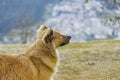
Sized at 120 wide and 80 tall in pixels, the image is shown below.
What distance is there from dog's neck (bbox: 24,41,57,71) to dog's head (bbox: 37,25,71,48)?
0.16 m

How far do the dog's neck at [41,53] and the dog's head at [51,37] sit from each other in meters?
0.16

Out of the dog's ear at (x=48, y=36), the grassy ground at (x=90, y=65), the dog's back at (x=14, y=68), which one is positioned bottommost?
the grassy ground at (x=90, y=65)

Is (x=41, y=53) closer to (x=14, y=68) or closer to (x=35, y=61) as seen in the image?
(x=35, y=61)

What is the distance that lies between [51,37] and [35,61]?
810 mm

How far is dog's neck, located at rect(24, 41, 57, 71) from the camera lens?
36.2 feet

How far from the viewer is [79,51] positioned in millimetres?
24078

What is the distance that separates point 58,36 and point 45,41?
2.72ft

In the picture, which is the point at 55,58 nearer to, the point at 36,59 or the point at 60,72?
the point at 36,59

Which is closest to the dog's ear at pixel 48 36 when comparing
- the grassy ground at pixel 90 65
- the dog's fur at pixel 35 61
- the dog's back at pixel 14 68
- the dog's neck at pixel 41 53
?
the dog's fur at pixel 35 61

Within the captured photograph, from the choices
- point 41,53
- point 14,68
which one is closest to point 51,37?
point 41,53

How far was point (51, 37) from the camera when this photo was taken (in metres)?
11.0

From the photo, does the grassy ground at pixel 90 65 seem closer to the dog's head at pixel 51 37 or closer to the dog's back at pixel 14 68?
the dog's head at pixel 51 37

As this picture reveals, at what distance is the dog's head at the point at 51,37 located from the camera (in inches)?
427

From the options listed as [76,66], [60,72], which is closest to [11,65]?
[60,72]
